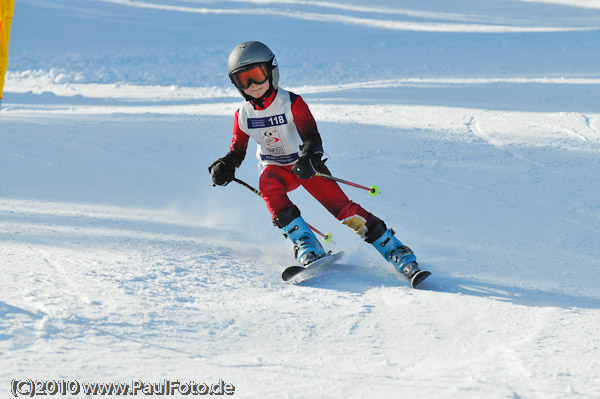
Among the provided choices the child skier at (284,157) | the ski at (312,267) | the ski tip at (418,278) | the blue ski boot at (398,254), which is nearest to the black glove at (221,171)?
the child skier at (284,157)

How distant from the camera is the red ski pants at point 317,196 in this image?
4.06m

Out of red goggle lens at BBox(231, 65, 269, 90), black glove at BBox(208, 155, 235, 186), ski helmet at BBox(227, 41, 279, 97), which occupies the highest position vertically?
ski helmet at BBox(227, 41, 279, 97)

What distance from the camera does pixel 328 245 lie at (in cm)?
464

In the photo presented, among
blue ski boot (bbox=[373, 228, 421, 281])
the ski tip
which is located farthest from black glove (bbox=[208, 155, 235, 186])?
the ski tip

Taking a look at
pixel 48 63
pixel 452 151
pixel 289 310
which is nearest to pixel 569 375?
pixel 289 310

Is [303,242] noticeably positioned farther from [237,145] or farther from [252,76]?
[252,76]

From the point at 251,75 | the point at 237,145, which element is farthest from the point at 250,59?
the point at 237,145

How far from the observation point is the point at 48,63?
47.8ft

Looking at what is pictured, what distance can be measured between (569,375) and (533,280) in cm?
135

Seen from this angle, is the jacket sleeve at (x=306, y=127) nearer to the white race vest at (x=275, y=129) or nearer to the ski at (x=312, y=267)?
the white race vest at (x=275, y=129)

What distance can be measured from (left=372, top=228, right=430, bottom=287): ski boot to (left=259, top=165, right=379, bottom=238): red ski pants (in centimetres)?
12

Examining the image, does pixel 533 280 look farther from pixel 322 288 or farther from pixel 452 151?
pixel 452 151

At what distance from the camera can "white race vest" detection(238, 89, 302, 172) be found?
4.07 m

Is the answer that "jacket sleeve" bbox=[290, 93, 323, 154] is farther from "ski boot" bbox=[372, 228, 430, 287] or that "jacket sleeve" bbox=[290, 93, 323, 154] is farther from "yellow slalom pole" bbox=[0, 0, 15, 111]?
"yellow slalom pole" bbox=[0, 0, 15, 111]
